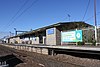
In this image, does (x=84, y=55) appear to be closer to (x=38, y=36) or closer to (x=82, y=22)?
(x=82, y=22)

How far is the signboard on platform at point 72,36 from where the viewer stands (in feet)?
102

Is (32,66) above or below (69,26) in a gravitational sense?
below

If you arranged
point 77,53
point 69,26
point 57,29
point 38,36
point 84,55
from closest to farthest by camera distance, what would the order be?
point 84,55 → point 77,53 → point 57,29 → point 69,26 → point 38,36

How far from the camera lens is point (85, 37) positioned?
30688 mm

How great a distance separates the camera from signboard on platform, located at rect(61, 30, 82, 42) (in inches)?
1226

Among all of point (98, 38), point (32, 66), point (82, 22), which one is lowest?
point (32, 66)

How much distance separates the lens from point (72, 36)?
32.9m

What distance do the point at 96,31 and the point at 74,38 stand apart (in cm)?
506

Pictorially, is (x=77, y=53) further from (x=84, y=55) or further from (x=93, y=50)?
(x=93, y=50)

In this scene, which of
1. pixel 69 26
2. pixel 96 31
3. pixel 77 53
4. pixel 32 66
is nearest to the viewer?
pixel 32 66

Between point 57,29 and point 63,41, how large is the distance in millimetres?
5448

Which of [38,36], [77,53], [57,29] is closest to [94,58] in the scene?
[77,53]

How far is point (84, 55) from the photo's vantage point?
74.9ft

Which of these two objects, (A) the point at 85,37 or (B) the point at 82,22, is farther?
(B) the point at 82,22
